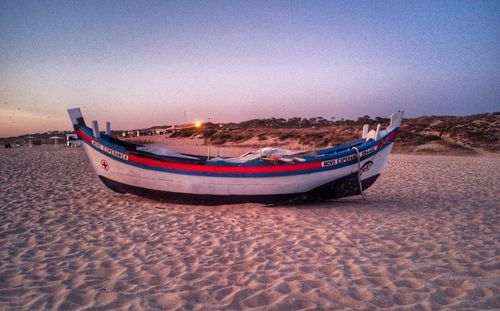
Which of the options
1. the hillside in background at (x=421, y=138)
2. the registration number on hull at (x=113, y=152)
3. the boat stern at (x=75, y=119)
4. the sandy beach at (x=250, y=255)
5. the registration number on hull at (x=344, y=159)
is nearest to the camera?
the sandy beach at (x=250, y=255)

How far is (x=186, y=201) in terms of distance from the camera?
736 centimetres

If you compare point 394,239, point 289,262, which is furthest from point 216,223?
point 394,239

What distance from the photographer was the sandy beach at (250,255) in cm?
318

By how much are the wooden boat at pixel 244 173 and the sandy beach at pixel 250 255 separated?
31cm

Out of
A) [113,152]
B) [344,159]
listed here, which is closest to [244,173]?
[344,159]

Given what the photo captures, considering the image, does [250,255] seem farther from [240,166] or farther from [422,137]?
[422,137]

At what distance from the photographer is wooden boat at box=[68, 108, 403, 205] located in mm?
7020

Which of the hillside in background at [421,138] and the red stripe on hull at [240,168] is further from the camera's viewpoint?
the hillside in background at [421,138]

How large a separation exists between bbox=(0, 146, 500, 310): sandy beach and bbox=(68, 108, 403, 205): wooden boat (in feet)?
A: 1.01

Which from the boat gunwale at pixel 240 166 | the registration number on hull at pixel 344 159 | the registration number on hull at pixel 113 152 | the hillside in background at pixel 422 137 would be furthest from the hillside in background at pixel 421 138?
the registration number on hull at pixel 113 152

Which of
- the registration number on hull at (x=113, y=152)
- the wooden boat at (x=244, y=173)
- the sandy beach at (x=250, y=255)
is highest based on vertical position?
the registration number on hull at (x=113, y=152)

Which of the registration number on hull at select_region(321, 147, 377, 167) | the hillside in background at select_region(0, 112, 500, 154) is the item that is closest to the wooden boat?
the registration number on hull at select_region(321, 147, 377, 167)

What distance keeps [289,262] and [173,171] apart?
3794 mm

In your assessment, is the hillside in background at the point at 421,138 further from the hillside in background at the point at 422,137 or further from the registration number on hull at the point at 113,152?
the registration number on hull at the point at 113,152
